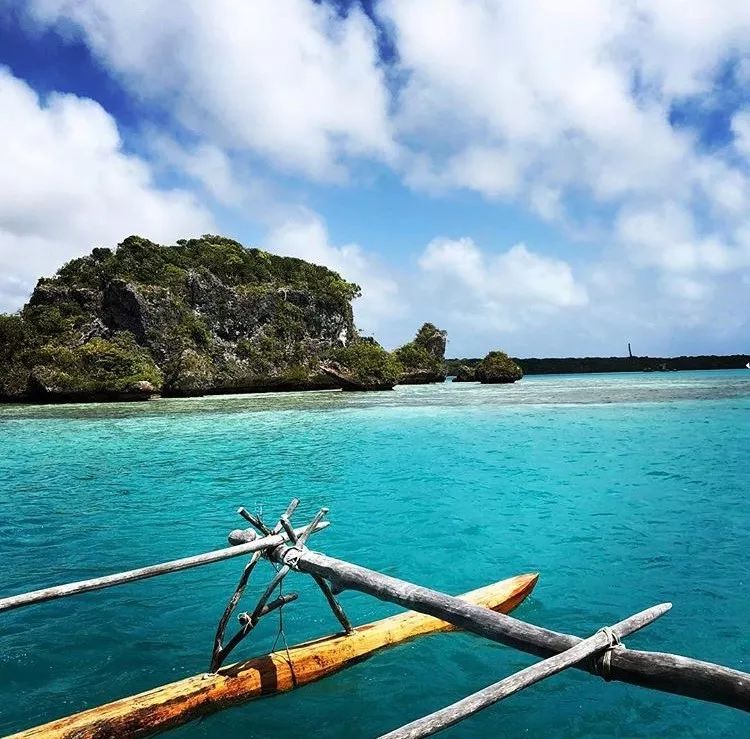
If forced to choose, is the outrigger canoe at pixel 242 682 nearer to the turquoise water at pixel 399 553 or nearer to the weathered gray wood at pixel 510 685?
the turquoise water at pixel 399 553

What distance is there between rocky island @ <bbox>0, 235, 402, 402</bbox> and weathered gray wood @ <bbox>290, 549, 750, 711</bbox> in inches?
2095

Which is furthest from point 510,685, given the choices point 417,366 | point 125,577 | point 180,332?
point 417,366

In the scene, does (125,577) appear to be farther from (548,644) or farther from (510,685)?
(548,644)

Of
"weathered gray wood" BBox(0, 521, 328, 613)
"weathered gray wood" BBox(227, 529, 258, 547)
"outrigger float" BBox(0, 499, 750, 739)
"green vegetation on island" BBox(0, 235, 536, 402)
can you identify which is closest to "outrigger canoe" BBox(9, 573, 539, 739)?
"outrigger float" BBox(0, 499, 750, 739)

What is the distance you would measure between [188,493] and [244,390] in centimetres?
5492

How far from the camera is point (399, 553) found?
31.2 ft

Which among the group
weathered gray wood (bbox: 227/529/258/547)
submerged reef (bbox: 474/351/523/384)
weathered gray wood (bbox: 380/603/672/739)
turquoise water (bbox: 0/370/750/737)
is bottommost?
turquoise water (bbox: 0/370/750/737)

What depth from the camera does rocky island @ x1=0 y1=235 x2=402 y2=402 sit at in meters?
55.2

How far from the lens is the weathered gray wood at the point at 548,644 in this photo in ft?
10.6

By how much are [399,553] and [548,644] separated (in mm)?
5724

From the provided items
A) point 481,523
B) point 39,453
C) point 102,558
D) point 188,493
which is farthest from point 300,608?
point 39,453

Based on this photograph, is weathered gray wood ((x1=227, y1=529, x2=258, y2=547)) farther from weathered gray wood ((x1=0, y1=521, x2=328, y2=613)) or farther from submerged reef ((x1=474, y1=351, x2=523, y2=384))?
submerged reef ((x1=474, y1=351, x2=523, y2=384))

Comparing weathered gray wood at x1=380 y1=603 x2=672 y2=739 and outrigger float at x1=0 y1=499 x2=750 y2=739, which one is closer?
weathered gray wood at x1=380 y1=603 x2=672 y2=739

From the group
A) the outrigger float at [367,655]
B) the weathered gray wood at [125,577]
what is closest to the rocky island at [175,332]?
the weathered gray wood at [125,577]
